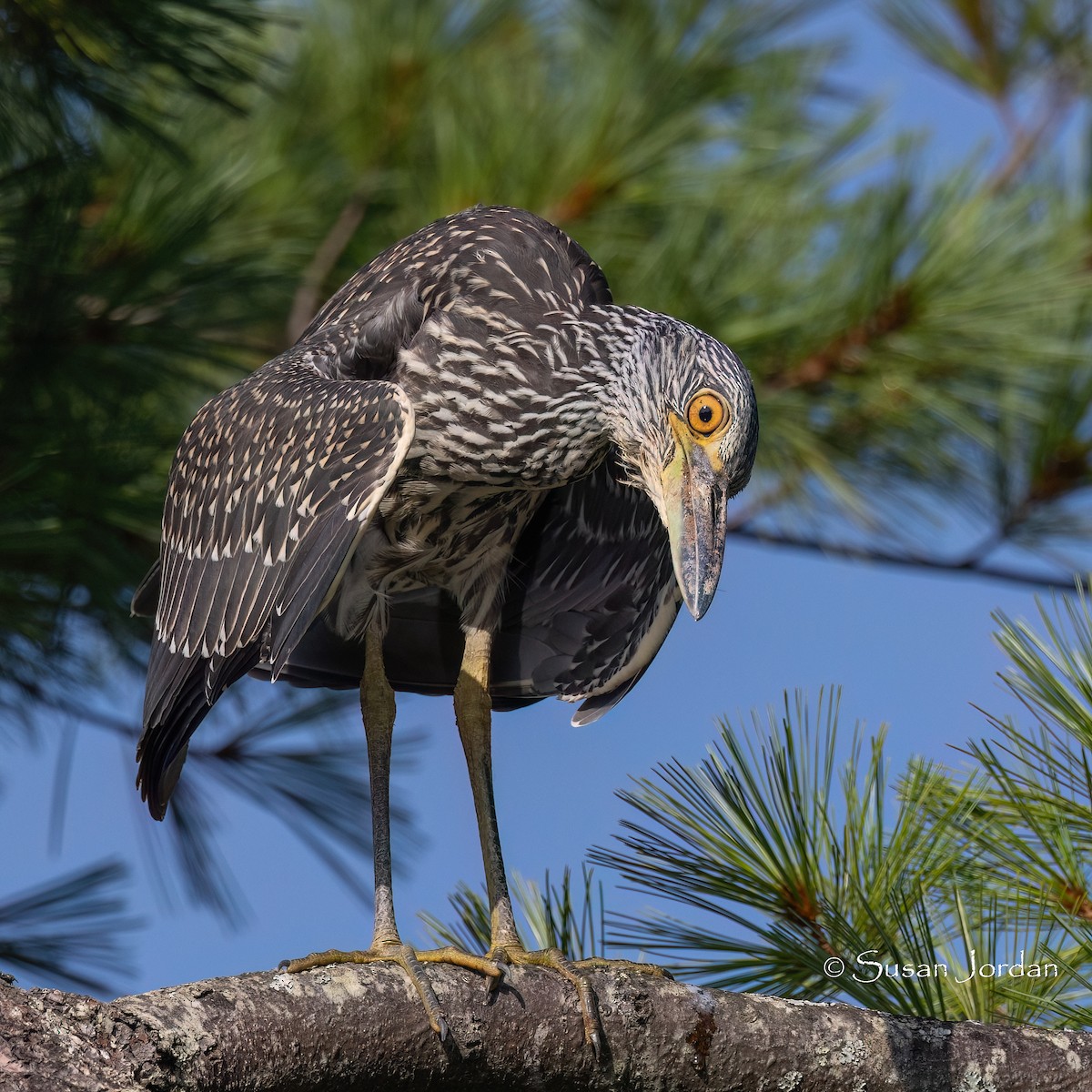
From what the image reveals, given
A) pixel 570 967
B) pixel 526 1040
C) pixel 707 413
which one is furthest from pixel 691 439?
pixel 526 1040

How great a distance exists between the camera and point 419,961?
2686 mm

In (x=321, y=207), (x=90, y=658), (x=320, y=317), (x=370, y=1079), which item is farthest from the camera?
(x=321, y=207)

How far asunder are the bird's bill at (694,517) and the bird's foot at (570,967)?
0.63 metres

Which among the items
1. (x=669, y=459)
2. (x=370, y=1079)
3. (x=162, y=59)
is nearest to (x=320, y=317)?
(x=162, y=59)

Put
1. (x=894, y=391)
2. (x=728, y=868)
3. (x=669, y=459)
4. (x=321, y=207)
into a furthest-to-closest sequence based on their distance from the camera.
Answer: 1. (x=321, y=207)
2. (x=894, y=391)
3. (x=669, y=459)
4. (x=728, y=868)

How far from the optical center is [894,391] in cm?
452

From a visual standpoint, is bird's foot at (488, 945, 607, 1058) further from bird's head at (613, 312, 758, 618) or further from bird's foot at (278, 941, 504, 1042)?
bird's head at (613, 312, 758, 618)

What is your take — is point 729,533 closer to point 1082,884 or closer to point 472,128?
point 472,128

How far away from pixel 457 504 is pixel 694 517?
61 cm

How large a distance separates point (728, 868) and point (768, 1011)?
0.24 metres

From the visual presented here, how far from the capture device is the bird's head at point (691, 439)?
2.76 m

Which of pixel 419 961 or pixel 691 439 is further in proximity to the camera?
pixel 691 439

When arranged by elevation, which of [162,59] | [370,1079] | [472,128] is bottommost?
[370,1079]

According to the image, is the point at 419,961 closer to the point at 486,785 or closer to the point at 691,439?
the point at 486,785
